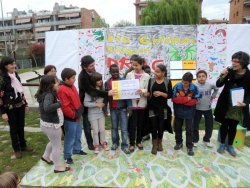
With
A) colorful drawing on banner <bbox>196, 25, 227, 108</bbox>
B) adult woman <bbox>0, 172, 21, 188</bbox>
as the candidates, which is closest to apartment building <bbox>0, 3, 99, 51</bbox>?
colorful drawing on banner <bbox>196, 25, 227, 108</bbox>

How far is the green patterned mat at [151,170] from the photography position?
2581mm

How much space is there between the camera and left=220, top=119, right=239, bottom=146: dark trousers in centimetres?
326

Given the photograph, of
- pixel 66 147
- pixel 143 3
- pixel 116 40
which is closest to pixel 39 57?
pixel 143 3

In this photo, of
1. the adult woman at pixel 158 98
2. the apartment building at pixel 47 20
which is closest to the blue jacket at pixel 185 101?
the adult woman at pixel 158 98

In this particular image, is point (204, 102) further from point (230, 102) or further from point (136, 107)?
point (136, 107)

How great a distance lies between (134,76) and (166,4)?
58.2ft

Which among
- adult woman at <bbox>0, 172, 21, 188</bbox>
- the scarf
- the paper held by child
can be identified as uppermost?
the scarf

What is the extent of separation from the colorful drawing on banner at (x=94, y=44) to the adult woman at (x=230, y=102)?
10.3 feet

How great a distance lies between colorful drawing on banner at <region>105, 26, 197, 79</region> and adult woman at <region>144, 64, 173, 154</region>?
215cm

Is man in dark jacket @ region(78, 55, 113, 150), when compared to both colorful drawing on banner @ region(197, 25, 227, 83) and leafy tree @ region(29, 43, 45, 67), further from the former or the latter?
leafy tree @ region(29, 43, 45, 67)

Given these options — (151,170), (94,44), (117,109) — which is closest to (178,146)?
(151,170)

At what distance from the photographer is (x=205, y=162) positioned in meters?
3.03

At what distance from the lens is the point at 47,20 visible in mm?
53406

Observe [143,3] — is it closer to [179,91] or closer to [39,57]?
[39,57]
